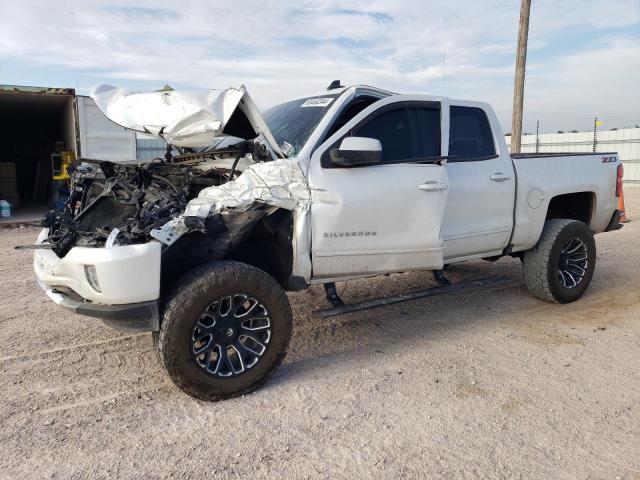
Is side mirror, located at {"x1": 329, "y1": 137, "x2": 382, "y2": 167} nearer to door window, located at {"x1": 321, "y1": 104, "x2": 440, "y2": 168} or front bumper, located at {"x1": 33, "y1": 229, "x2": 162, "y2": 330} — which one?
door window, located at {"x1": 321, "y1": 104, "x2": 440, "y2": 168}

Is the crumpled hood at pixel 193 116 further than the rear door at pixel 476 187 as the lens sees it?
No

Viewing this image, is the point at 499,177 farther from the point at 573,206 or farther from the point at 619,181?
the point at 619,181

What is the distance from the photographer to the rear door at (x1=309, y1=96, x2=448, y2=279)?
394cm

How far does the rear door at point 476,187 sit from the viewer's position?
4773 millimetres

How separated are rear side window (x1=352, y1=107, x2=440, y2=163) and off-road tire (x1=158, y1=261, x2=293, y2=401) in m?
1.46

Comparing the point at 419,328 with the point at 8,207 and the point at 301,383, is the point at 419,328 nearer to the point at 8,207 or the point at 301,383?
the point at 301,383

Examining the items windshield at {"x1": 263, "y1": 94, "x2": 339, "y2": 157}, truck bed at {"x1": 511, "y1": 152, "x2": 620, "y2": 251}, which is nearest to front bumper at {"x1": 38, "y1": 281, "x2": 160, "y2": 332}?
windshield at {"x1": 263, "y1": 94, "x2": 339, "y2": 157}

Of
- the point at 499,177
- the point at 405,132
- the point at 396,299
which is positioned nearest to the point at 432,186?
the point at 405,132

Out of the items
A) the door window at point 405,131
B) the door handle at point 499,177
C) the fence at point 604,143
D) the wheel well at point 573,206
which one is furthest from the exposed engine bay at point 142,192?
the fence at point 604,143

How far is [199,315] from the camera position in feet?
11.2

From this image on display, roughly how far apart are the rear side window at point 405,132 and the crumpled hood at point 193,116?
860 millimetres

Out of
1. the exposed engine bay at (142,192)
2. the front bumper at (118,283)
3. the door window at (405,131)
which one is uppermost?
the door window at (405,131)

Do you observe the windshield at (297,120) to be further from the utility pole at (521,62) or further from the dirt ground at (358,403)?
the utility pole at (521,62)

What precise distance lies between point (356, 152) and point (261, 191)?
0.74 metres
